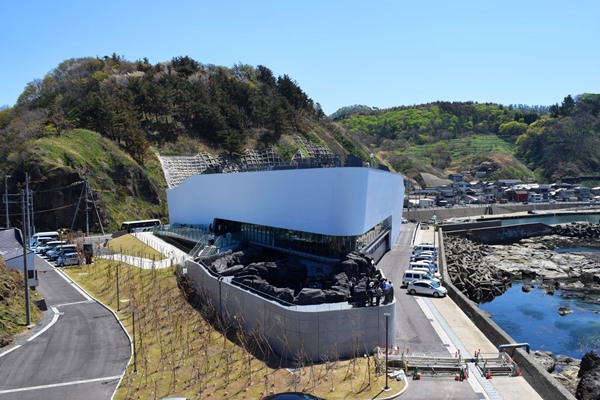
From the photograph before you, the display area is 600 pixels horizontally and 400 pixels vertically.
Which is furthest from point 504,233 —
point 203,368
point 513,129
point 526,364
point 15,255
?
point 513,129

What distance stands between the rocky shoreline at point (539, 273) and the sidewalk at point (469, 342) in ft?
14.3

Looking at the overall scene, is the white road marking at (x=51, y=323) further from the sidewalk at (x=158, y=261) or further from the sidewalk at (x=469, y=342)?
the sidewalk at (x=469, y=342)

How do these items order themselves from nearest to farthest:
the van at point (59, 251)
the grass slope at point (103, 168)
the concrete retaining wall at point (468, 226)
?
the van at point (59, 251), the grass slope at point (103, 168), the concrete retaining wall at point (468, 226)

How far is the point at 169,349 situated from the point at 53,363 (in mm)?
3885

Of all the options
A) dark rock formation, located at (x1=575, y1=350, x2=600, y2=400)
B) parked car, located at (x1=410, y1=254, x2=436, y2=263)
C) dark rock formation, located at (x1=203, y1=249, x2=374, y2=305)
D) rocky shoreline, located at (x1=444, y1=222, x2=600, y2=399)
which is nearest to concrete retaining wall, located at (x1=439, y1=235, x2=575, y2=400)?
dark rock formation, located at (x1=575, y1=350, x2=600, y2=400)

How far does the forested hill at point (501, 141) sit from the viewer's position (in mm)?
138750

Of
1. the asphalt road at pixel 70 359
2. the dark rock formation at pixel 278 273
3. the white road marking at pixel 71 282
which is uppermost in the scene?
the dark rock formation at pixel 278 273

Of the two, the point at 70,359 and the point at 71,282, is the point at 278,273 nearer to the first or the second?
the point at 70,359

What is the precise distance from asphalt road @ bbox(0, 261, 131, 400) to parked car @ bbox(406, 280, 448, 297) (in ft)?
49.2

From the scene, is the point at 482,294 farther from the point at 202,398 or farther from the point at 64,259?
the point at 64,259

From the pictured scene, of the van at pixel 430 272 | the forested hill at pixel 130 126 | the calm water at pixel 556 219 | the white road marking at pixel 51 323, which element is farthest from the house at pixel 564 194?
the white road marking at pixel 51 323

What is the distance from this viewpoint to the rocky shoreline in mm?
21445

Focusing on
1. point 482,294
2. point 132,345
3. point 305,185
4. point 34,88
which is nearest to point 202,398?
point 132,345

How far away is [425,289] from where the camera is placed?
85.2 feet
